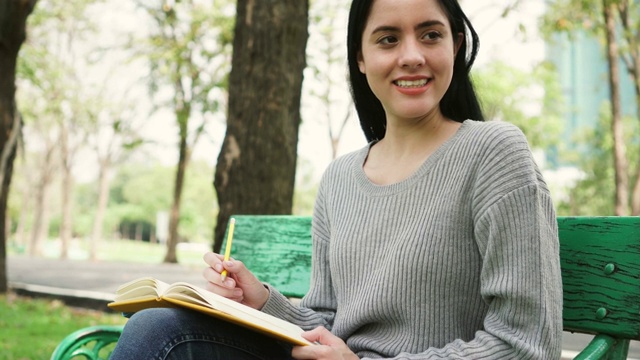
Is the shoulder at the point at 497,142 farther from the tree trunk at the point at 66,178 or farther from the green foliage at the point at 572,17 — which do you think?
the tree trunk at the point at 66,178

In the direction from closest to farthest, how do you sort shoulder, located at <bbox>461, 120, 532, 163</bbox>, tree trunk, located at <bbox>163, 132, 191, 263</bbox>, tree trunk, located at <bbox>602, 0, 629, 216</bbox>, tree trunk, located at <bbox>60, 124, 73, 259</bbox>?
shoulder, located at <bbox>461, 120, 532, 163</bbox>, tree trunk, located at <bbox>602, 0, 629, 216</bbox>, tree trunk, located at <bbox>163, 132, 191, 263</bbox>, tree trunk, located at <bbox>60, 124, 73, 259</bbox>

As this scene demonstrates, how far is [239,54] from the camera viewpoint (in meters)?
4.21

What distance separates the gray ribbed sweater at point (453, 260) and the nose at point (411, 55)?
208 millimetres

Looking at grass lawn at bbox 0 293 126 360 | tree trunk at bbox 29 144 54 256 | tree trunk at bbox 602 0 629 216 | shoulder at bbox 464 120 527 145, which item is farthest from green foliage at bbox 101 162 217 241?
shoulder at bbox 464 120 527 145

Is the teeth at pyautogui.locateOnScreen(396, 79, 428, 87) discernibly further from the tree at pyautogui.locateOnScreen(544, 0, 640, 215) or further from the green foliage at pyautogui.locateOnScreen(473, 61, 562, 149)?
the green foliage at pyautogui.locateOnScreen(473, 61, 562, 149)

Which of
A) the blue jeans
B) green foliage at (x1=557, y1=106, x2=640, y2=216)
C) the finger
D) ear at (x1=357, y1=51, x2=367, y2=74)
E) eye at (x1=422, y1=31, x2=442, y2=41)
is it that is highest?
green foliage at (x1=557, y1=106, x2=640, y2=216)

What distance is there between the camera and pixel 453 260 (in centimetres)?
185

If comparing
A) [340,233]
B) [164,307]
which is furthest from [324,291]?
[164,307]

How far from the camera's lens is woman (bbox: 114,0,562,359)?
66.9 inches

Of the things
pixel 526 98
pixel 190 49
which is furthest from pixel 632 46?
pixel 526 98

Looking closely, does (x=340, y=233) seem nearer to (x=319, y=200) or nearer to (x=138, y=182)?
(x=319, y=200)

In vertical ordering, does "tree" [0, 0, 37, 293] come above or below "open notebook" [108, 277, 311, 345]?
above

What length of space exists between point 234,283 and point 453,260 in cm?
63

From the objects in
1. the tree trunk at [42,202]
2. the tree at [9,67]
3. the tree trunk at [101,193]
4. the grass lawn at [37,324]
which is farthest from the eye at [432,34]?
the tree trunk at [42,202]
